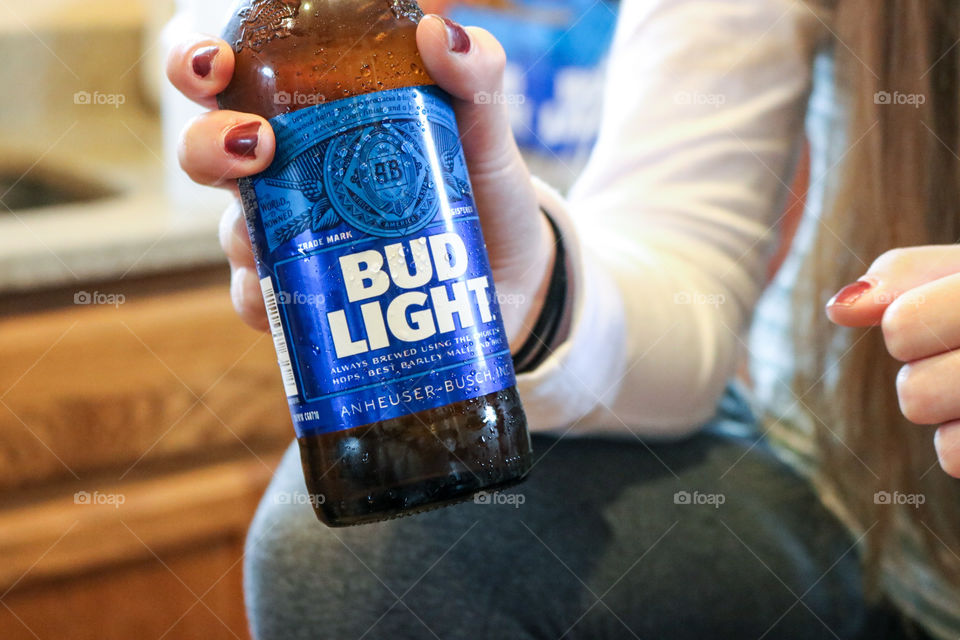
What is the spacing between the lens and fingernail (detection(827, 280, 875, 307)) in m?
0.59

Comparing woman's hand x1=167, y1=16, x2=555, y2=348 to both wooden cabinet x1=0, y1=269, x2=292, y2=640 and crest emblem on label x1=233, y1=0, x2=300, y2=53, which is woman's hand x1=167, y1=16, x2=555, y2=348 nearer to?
crest emblem on label x1=233, y1=0, x2=300, y2=53

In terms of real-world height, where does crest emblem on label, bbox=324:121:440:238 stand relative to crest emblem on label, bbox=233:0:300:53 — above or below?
below

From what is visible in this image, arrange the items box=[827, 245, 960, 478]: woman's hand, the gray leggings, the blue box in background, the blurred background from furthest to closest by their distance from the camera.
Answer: the blue box in background, the blurred background, the gray leggings, box=[827, 245, 960, 478]: woman's hand

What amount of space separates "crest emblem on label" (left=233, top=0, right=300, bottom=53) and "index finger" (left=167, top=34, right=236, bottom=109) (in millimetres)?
15

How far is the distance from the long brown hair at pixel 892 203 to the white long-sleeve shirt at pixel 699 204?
0.06 metres

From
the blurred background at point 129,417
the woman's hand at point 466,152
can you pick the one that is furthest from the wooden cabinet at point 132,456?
the woman's hand at point 466,152

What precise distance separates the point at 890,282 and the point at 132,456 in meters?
1.05

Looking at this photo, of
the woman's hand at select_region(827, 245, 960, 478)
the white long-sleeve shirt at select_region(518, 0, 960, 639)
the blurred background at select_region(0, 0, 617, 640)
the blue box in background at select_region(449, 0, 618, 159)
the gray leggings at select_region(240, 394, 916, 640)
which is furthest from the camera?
the blue box in background at select_region(449, 0, 618, 159)

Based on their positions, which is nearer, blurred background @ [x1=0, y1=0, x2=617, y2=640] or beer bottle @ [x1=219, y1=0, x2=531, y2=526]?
beer bottle @ [x1=219, y1=0, x2=531, y2=526]

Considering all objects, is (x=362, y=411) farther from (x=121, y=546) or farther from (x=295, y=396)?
(x=121, y=546)

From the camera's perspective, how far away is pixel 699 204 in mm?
975

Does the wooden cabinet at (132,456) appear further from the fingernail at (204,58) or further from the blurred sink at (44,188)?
the fingernail at (204,58)

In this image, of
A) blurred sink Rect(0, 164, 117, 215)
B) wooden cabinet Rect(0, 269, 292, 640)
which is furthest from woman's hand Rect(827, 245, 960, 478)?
blurred sink Rect(0, 164, 117, 215)

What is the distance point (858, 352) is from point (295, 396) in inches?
21.0
